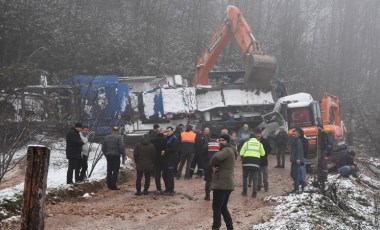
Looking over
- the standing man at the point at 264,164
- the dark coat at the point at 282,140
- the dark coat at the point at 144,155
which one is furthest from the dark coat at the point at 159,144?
the dark coat at the point at 282,140

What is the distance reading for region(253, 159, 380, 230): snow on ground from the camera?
982cm

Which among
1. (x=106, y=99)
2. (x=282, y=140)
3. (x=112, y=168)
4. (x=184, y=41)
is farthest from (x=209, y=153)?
(x=184, y=41)

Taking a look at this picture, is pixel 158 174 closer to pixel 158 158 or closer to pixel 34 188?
pixel 158 158

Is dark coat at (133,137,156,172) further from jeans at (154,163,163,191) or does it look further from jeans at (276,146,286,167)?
jeans at (276,146,286,167)

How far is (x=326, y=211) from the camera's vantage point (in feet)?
36.3

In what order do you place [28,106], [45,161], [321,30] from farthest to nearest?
[321,30], [28,106], [45,161]

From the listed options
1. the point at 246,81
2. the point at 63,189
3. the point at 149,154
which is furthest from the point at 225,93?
the point at 63,189

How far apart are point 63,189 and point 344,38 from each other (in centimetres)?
4173

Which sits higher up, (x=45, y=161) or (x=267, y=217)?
(x=45, y=161)

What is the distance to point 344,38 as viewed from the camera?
48594 mm

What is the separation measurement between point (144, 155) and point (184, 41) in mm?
26215

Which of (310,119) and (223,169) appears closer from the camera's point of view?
(223,169)

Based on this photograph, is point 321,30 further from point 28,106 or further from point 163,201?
point 163,201

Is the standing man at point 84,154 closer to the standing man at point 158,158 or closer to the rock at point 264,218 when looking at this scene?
the standing man at point 158,158
